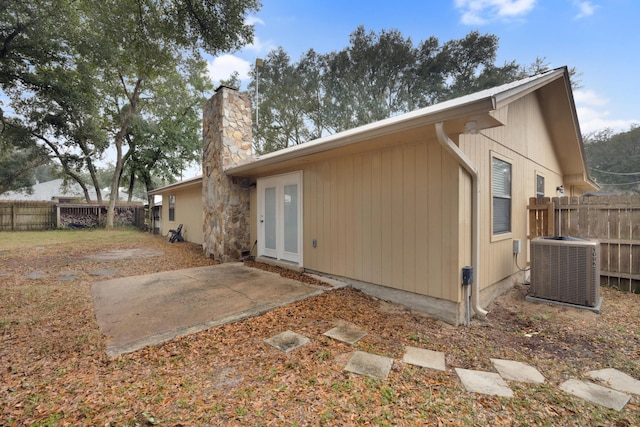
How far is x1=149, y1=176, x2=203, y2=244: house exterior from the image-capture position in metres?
9.60

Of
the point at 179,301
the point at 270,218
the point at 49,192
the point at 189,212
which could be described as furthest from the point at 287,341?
the point at 49,192

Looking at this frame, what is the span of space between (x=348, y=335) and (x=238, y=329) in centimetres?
110

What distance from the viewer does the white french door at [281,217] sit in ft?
17.3

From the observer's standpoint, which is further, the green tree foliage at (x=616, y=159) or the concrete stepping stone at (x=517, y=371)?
the green tree foliage at (x=616, y=159)

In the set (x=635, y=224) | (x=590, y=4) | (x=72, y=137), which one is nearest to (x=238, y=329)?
(x=635, y=224)

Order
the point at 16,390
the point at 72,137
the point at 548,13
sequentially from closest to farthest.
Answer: the point at 16,390 < the point at 548,13 < the point at 72,137

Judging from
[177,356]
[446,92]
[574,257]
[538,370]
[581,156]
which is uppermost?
[446,92]

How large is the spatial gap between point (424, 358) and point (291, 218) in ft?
11.7

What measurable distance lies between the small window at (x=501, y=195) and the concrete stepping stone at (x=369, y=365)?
2991mm

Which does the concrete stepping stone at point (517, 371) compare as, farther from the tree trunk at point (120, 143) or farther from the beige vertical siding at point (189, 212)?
the tree trunk at point (120, 143)

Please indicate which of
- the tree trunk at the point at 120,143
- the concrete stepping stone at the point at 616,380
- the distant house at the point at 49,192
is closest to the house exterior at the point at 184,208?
the tree trunk at the point at 120,143

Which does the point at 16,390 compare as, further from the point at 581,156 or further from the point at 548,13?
the point at 548,13

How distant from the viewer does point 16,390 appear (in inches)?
71.4

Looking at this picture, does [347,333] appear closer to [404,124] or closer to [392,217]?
[392,217]
